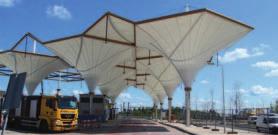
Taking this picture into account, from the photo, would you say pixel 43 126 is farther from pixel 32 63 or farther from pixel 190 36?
pixel 32 63

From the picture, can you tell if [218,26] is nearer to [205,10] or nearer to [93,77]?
[205,10]

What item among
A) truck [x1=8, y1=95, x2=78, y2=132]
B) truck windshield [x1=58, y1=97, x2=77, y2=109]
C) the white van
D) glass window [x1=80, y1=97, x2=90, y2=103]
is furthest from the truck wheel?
glass window [x1=80, y1=97, x2=90, y2=103]

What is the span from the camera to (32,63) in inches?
2320

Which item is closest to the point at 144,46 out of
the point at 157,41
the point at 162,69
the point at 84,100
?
the point at 157,41

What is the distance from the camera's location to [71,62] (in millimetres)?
52344

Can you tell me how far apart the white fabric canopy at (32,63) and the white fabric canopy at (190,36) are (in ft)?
67.3

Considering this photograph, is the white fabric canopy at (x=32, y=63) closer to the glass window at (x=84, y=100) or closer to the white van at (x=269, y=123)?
the glass window at (x=84, y=100)

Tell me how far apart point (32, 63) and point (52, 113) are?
3024 centimetres

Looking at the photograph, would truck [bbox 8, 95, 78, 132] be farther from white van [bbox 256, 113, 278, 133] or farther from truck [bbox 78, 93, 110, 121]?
truck [bbox 78, 93, 110, 121]

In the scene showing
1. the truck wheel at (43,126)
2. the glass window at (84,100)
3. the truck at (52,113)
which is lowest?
the truck wheel at (43,126)

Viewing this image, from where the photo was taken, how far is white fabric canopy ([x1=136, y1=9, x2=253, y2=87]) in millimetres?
37844

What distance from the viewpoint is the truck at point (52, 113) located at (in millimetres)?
30516

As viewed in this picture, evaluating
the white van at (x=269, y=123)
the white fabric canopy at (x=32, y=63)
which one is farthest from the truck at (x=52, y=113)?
the white fabric canopy at (x=32, y=63)

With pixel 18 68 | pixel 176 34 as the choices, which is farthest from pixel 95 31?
pixel 18 68
